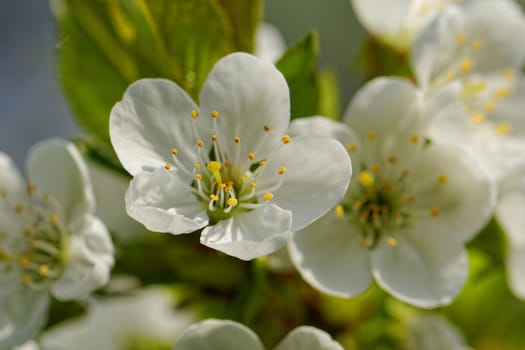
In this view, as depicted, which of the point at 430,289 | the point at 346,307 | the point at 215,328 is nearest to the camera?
the point at 215,328

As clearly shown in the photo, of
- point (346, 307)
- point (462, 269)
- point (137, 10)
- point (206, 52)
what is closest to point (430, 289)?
point (462, 269)

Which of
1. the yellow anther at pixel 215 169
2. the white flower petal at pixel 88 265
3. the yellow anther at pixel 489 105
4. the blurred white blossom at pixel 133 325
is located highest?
the yellow anther at pixel 215 169

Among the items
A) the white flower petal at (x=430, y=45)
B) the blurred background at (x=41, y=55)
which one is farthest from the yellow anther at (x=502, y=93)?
the blurred background at (x=41, y=55)

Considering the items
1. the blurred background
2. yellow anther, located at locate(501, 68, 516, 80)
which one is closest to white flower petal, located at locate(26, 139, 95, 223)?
yellow anther, located at locate(501, 68, 516, 80)

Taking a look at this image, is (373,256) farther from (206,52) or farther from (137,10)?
(137,10)

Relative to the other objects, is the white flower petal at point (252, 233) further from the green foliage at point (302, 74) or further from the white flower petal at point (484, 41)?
the white flower petal at point (484, 41)

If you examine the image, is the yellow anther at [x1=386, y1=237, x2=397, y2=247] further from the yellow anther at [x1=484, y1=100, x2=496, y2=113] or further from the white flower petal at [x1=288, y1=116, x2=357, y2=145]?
the yellow anther at [x1=484, y1=100, x2=496, y2=113]

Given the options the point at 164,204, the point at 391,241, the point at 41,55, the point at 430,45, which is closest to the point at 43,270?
the point at 164,204
